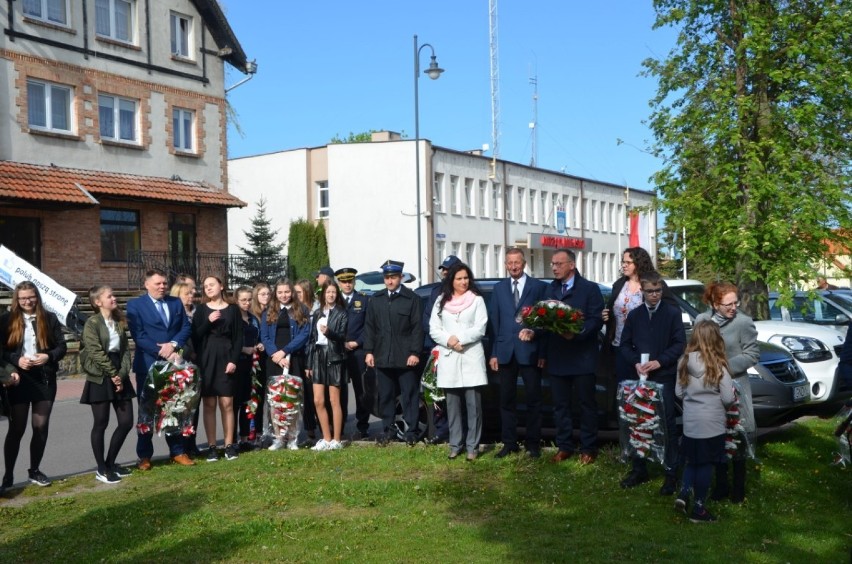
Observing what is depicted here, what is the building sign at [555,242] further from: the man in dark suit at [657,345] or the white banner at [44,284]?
the man in dark suit at [657,345]

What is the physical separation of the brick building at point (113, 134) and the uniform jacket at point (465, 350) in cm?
1830

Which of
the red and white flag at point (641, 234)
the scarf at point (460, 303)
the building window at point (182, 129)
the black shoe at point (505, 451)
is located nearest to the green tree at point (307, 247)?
the building window at point (182, 129)

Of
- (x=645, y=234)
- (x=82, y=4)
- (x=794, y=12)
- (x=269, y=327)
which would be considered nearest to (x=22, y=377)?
(x=269, y=327)

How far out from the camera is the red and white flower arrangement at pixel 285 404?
11.0m

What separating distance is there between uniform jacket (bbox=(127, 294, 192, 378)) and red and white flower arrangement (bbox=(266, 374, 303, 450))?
3.86ft

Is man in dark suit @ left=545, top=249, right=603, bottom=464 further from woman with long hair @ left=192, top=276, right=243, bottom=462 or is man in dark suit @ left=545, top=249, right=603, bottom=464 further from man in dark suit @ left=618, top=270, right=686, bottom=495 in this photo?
woman with long hair @ left=192, top=276, right=243, bottom=462

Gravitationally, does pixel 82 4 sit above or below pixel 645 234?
above

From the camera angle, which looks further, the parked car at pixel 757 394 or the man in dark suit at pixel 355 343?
the man in dark suit at pixel 355 343

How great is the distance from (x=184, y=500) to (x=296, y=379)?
270cm

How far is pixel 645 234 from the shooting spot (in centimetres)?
7250

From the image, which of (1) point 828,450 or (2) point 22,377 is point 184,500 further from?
(1) point 828,450

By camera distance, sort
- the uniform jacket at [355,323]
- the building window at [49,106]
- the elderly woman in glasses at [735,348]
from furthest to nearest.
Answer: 1. the building window at [49,106]
2. the uniform jacket at [355,323]
3. the elderly woman in glasses at [735,348]

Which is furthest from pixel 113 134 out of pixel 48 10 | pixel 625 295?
pixel 625 295

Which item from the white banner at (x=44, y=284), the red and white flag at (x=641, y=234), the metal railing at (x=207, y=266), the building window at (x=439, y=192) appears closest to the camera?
the white banner at (x=44, y=284)
